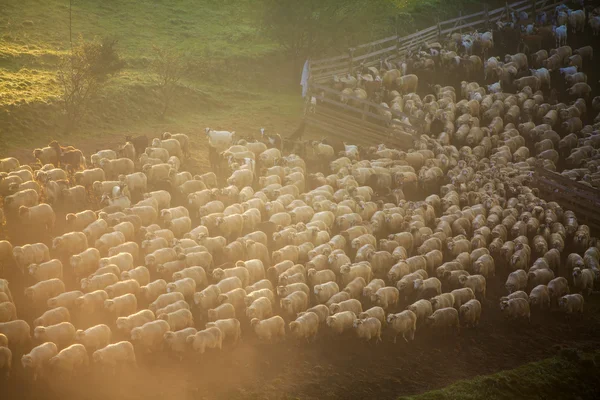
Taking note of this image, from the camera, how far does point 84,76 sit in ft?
77.2

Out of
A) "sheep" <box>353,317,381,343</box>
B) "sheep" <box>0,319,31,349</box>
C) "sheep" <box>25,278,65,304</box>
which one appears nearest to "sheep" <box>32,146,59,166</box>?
"sheep" <box>25,278,65,304</box>

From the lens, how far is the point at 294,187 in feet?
63.9

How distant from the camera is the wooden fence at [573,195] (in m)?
22.3

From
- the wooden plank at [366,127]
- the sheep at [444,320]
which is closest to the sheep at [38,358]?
the sheep at [444,320]

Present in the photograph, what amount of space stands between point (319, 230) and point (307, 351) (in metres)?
4.26

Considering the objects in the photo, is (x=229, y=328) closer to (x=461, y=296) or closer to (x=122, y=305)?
(x=122, y=305)

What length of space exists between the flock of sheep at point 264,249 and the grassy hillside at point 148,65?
4.15 metres

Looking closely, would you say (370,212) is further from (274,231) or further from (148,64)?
(148,64)

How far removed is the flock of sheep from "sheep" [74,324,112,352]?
0.9 inches

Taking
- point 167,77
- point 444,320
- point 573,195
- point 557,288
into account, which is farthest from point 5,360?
point 573,195

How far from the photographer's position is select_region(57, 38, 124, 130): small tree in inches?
916

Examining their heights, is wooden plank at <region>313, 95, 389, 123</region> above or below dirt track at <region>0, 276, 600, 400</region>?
above

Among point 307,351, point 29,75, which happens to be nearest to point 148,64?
point 29,75

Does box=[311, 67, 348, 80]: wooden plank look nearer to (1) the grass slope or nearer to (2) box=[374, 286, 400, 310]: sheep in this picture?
(1) the grass slope
